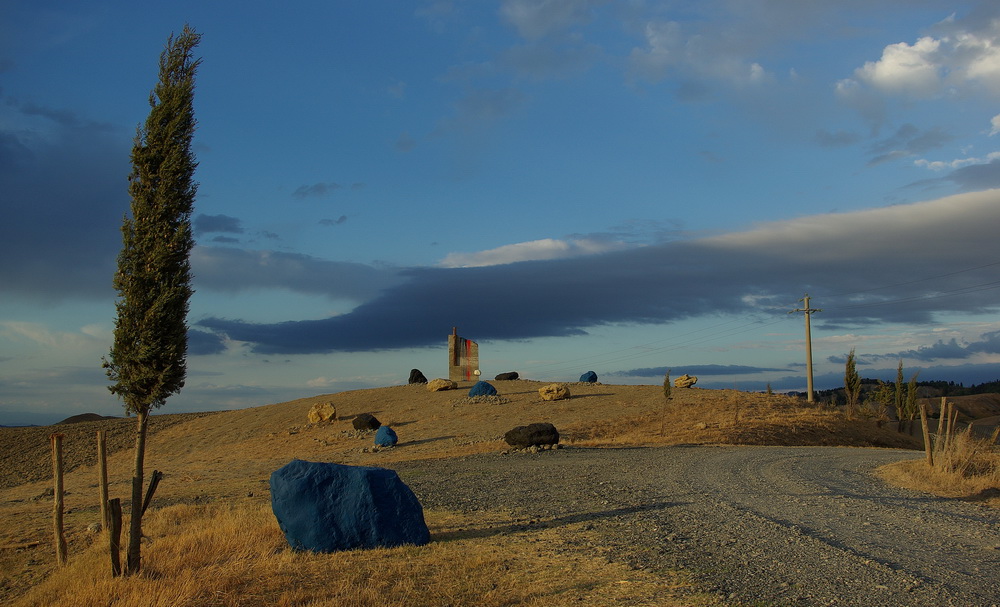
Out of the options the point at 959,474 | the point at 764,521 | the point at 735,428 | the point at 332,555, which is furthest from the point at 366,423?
the point at 764,521

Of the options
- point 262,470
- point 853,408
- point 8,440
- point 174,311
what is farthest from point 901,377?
point 8,440

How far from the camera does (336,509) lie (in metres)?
9.33

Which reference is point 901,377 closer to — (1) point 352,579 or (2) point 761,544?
(2) point 761,544

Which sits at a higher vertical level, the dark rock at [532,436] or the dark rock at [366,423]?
the dark rock at [532,436]

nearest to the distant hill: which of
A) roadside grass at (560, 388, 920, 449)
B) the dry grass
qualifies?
the dry grass

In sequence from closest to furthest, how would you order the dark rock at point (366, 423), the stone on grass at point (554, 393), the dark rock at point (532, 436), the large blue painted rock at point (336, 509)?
the large blue painted rock at point (336, 509)
the dark rock at point (532, 436)
the dark rock at point (366, 423)
the stone on grass at point (554, 393)

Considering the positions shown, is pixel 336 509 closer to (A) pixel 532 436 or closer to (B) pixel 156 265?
(B) pixel 156 265

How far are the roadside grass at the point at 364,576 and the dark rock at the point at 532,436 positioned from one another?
13.3 metres

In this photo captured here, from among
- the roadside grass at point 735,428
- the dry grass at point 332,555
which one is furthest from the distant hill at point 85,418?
the roadside grass at point 735,428

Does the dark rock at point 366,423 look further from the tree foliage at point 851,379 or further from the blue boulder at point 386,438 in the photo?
the tree foliage at point 851,379

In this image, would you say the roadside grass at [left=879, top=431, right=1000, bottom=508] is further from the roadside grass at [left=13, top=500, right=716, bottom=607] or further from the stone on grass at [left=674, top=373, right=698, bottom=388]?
the stone on grass at [left=674, top=373, right=698, bottom=388]

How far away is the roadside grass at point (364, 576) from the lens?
714 cm

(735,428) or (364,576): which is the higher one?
(364,576)

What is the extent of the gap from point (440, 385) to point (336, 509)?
35.7m
